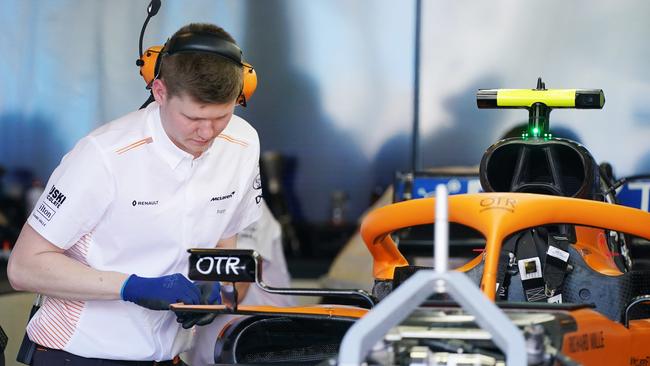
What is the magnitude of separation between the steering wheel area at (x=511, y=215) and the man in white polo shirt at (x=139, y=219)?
0.56 meters

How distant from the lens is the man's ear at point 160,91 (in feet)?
10.4

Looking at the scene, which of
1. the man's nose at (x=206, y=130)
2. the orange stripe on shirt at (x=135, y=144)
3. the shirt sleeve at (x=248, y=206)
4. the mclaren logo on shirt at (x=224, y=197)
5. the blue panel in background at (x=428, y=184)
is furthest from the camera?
the blue panel in background at (x=428, y=184)

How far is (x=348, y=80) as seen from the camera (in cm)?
772

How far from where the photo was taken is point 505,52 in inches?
289

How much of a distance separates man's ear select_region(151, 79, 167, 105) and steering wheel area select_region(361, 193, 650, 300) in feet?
2.34

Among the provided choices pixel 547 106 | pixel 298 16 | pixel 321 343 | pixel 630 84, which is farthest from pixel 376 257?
pixel 298 16

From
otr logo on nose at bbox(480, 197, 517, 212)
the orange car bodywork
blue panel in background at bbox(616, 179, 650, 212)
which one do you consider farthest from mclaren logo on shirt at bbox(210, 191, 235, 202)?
blue panel in background at bbox(616, 179, 650, 212)

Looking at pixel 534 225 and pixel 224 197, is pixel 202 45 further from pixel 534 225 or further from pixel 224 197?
pixel 534 225

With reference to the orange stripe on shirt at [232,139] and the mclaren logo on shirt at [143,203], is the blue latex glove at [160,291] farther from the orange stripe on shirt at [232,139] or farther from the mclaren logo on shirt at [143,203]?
the orange stripe on shirt at [232,139]

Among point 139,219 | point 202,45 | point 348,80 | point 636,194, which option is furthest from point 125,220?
point 348,80

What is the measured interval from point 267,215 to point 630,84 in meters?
2.46

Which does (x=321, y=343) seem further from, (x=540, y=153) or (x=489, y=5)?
(x=489, y=5)

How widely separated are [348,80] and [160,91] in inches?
180

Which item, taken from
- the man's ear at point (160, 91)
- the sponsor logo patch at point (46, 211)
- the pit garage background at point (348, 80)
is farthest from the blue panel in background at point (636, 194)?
the sponsor logo patch at point (46, 211)
